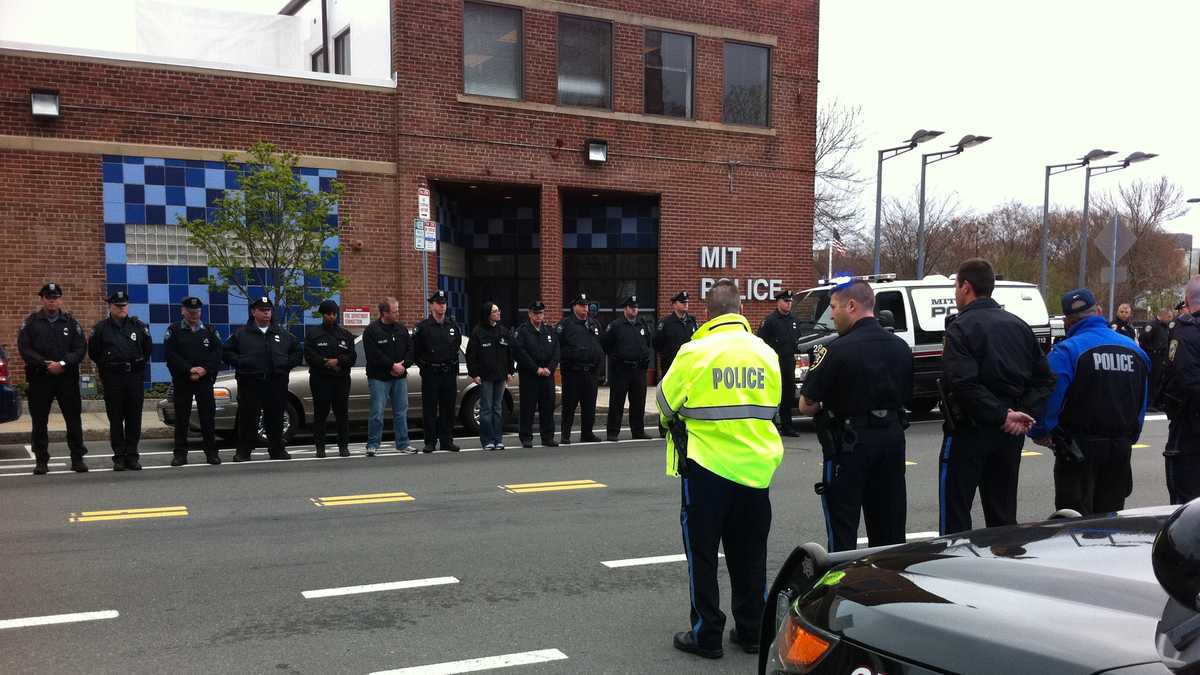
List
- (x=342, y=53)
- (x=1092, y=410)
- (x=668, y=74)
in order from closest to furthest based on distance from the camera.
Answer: (x=1092, y=410)
(x=668, y=74)
(x=342, y=53)

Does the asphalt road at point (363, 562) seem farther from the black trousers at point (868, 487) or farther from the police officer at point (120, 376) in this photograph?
the black trousers at point (868, 487)

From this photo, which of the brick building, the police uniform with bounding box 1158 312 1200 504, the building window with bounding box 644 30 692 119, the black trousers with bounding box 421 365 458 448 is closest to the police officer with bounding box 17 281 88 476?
the black trousers with bounding box 421 365 458 448

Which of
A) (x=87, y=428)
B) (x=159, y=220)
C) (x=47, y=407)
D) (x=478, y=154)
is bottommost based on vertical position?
(x=87, y=428)

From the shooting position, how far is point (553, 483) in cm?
911

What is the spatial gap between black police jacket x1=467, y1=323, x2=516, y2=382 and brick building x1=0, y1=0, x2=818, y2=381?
4.41 metres

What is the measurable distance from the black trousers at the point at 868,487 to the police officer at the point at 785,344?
7.75m

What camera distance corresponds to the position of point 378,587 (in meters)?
5.61

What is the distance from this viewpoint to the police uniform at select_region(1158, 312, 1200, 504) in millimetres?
6234

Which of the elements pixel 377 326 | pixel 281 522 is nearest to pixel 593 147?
pixel 377 326

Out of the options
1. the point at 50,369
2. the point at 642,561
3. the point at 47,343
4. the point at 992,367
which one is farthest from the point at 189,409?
the point at 992,367

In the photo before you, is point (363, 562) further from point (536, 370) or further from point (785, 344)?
point (785, 344)

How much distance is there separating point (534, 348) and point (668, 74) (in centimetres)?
912

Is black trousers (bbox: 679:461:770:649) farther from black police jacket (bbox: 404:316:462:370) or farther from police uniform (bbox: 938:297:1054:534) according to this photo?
black police jacket (bbox: 404:316:462:370)

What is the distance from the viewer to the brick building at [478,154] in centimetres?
1459
